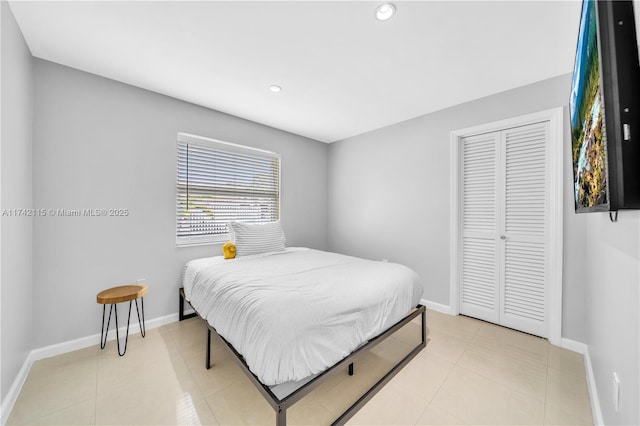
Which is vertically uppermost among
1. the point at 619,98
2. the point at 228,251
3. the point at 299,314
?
the point at 619,98

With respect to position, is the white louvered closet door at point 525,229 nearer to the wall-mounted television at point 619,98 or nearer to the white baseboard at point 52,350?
the wall-mounted television at point 619,98

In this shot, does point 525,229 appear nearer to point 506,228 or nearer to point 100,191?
point 506,228

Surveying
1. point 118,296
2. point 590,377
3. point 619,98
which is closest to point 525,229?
point 590,377

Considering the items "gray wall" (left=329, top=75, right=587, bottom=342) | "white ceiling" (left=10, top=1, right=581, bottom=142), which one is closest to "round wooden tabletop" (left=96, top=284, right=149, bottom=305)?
"white ceiling" (left=10, top=1, right=581, bottom=142)

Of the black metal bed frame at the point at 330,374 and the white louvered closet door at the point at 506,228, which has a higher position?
the white louvered closet door at the point at 506,228

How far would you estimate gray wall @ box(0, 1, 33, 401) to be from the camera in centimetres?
158

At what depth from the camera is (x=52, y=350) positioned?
2.19 metres

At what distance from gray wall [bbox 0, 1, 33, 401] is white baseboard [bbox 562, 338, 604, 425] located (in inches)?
139

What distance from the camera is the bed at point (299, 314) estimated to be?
1.33 m

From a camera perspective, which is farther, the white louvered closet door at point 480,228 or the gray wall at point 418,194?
the white louvered closet door at point 480,228

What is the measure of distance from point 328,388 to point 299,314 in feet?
2.54

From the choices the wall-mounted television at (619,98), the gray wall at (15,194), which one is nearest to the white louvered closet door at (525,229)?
the wall-mounted television at (619,98)

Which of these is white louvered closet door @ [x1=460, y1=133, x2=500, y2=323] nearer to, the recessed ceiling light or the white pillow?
the recessed ceiling light

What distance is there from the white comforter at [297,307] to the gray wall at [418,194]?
1.12 metres
